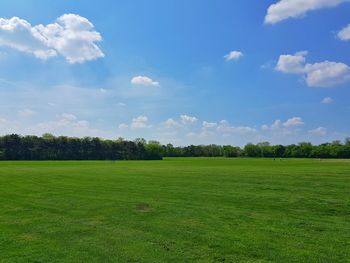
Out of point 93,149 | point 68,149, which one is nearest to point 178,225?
point 68,149

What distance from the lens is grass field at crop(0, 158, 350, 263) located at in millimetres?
12297

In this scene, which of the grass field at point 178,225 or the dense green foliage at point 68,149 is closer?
the grass field at point 178,225

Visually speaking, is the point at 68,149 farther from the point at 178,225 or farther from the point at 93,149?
the point at 178,225

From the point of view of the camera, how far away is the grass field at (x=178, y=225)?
12297 mm

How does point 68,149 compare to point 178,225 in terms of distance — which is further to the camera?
point 68,149

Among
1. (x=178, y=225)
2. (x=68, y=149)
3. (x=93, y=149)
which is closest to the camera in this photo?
(x=178, y=225)

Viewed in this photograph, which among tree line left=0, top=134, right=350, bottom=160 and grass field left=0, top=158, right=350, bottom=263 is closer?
grass field left=0, top=158, right=350, bottom=263

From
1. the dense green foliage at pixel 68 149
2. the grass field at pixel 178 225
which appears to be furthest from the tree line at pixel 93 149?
the grass field at pixel 178 225

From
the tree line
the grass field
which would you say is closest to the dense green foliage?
the tree line

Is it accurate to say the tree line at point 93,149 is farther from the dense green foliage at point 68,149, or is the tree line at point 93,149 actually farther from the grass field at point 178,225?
the grass field at point 178,225

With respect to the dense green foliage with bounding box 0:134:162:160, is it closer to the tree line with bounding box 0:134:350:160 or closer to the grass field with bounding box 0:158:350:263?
the tree line with bounding box 0:134:350:160

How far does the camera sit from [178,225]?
16.4 m

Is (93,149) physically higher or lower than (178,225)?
higher

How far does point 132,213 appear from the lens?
1922cm
